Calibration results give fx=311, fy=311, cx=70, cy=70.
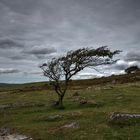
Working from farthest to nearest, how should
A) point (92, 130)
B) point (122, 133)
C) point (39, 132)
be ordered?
point (39, 132)
point (92, 130)
point (122, 133)

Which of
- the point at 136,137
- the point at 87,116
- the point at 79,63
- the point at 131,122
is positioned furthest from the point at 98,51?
the point at 136,137

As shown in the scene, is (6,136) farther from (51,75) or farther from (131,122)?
(51,75)

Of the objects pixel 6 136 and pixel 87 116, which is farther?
pixel 87 116

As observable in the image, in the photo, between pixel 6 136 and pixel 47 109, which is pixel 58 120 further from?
pixel 47 109

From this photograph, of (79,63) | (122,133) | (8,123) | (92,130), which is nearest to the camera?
(122,133)

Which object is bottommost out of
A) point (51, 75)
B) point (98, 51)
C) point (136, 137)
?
point (136, 137)

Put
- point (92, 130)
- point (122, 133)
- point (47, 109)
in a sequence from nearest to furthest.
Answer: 1. point (122, 133)
2. point (92, 130)
3. point (47, 109)

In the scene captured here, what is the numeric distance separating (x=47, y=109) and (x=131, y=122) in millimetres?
21480

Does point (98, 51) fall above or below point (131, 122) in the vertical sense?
above

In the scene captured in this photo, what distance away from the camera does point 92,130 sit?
26.8 meters

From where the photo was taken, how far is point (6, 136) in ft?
96.7

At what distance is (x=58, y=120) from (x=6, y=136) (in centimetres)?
745

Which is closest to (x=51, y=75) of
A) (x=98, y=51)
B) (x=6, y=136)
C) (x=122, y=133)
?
(x=98, y=51)

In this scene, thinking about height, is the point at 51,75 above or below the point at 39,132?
above
